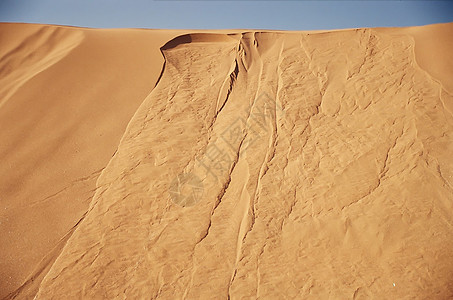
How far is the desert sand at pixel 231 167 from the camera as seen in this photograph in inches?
110

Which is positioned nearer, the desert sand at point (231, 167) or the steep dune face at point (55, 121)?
the desert sand at point (231, 167)

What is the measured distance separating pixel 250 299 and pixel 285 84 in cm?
281

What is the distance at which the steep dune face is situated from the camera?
297cm

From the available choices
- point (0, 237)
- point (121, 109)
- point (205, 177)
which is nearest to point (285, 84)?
point (205, 177)

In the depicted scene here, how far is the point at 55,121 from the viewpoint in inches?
160

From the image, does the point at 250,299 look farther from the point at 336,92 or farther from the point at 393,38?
the point at 393,38

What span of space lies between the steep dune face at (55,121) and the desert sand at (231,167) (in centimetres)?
2

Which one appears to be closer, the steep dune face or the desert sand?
the desert sand

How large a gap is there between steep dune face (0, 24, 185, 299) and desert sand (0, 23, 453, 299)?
0.06ft

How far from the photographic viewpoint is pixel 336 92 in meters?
4.22

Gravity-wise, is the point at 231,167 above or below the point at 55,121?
below

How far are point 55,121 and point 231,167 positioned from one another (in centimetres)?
232

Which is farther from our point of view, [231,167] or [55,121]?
[55,121]

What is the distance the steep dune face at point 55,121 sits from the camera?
2.97 metres
